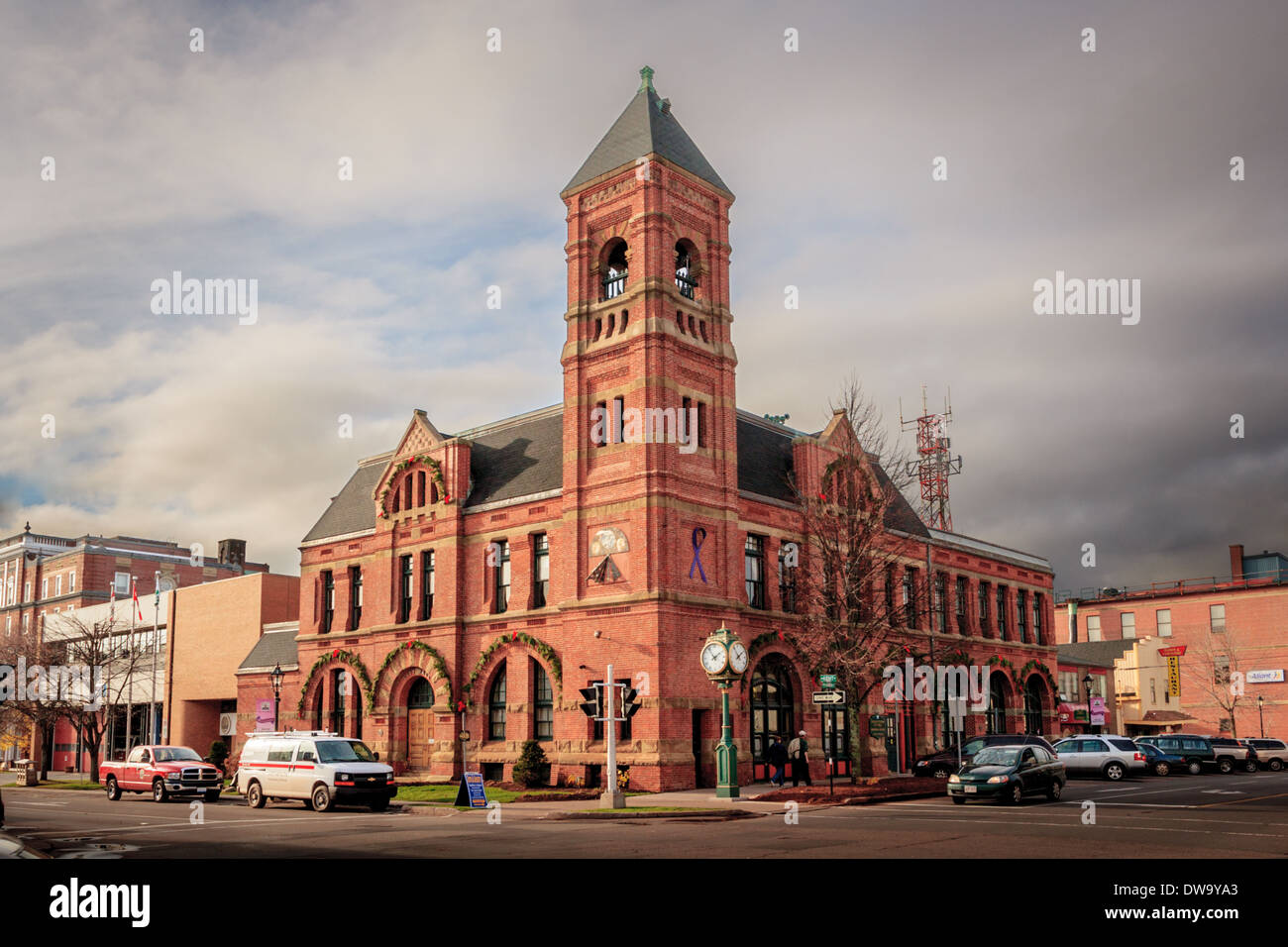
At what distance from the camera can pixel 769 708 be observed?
40.5 m

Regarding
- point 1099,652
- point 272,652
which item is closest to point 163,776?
point 272,652

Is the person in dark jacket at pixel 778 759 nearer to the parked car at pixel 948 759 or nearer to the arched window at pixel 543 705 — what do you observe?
the arched window at pixel 543 705

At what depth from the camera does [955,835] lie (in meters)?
20.1

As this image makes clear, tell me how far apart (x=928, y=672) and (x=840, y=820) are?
26.5m

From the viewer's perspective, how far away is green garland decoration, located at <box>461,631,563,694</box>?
128 ft

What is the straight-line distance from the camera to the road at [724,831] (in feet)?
57.7

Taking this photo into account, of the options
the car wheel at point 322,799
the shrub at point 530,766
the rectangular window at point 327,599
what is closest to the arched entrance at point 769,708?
the shrub at point 530,766

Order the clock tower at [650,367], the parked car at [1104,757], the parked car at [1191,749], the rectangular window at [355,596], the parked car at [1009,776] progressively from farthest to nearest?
the parked car at [1191,749]
the rectangular window at [355,596]
the parked car at [1104,757]
the clock tower at [650,367]
the parked car at [1009,776]

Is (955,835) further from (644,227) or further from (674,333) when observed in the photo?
(644,227)

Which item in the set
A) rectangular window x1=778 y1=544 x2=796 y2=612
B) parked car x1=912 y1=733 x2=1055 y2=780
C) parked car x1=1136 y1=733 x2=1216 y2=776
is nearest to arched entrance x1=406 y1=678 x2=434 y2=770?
rectangular window x1=778 y1=544 x2=796 y2=612

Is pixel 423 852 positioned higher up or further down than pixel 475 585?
further down

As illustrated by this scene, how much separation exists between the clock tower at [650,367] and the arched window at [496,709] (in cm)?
623

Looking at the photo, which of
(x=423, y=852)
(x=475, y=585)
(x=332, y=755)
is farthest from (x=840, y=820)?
(x=475, y=585)
